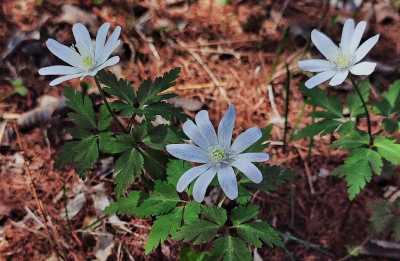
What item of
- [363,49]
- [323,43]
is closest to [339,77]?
[363,49]

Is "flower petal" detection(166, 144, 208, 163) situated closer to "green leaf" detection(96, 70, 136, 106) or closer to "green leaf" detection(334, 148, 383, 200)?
"green leaf" detection(96, 70, 136, 106)

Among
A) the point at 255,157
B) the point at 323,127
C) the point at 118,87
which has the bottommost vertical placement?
the point at 323,127

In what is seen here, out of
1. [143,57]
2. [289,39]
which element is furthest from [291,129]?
[143,57]

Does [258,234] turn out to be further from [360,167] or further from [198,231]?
[360,167]

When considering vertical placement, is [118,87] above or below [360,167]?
above

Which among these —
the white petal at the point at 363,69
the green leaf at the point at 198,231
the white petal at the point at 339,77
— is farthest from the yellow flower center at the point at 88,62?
the white petal at the point at 363,69

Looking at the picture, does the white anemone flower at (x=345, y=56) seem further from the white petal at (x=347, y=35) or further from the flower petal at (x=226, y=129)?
the flower petal at (x=226, y=129)
